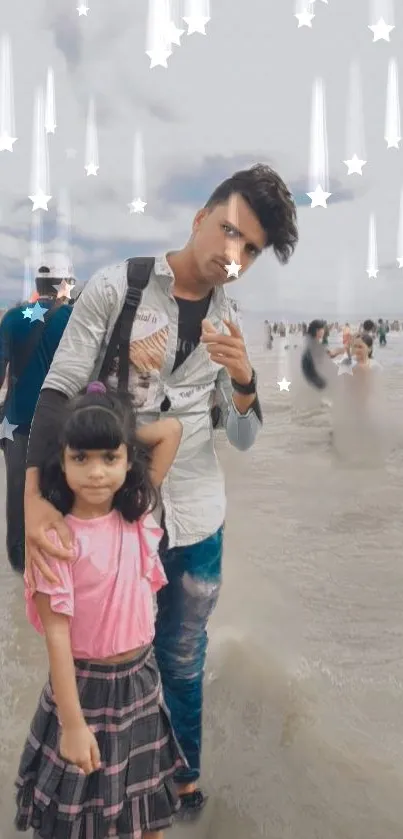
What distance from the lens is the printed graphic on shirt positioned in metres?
1.31

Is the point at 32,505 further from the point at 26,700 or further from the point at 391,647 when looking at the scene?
the point at 391,647

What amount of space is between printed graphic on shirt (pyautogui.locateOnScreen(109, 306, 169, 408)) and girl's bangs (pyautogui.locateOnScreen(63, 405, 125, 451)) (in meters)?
0.19

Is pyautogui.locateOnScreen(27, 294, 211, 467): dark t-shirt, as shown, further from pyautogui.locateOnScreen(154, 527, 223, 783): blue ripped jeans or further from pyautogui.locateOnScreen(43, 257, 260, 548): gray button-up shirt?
pyautogui.locateOnScreen(154, 527, 223, 783): blue ripped jeans

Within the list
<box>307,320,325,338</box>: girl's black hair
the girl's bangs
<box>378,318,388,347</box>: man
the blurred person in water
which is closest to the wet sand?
the girl's bangs

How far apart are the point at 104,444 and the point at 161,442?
160mm

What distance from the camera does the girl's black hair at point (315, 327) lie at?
6164 mm

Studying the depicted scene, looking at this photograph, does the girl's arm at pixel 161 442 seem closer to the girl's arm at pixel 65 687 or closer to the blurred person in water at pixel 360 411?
the girl's arm at pixel 65 687

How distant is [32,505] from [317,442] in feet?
17.0

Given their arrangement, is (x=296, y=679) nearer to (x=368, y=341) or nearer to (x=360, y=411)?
Answer: (x=368, y=341)

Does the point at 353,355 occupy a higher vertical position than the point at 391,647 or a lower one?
higher

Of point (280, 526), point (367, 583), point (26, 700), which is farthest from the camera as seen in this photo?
point (280, 526)

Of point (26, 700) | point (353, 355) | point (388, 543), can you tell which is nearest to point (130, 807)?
point (26, 700)

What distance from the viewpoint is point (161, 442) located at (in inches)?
49.8

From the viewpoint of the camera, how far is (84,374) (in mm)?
1284
